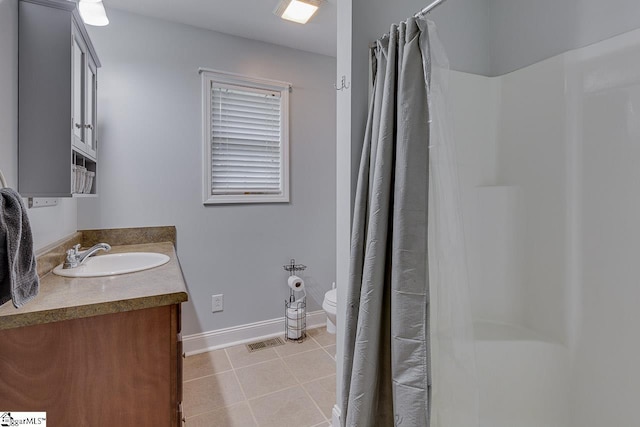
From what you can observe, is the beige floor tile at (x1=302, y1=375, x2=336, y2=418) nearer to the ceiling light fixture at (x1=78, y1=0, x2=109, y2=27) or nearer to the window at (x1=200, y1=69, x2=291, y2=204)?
the window at (x1=200, y1=69, x2=291, y2=204)

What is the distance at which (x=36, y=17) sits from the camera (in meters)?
1.19

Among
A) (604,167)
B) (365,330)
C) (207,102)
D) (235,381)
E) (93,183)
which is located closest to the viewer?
(365,330)

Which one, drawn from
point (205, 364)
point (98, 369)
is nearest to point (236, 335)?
point (205, 364)

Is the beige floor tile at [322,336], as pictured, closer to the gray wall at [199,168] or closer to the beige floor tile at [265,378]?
the gray wall at [199,168]

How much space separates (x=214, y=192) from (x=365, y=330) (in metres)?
1.72

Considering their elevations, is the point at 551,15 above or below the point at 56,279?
above

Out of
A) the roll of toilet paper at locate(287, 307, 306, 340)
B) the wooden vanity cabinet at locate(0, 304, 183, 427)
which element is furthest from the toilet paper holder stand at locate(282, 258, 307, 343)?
the wooden vanity cabinet at locate(0, 304, 183, 427)

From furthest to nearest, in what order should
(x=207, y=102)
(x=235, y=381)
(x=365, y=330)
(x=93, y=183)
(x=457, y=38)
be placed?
1. (x=207, y=102)
2. (x=235, y=381)
3. (x=93, y=183)
4. (x=457, y=38)
5. (x=365, y=330)

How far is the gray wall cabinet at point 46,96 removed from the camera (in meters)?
1.18

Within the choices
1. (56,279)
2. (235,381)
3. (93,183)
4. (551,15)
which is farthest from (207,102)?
(551,15)

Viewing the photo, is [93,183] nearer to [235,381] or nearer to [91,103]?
[91,103]

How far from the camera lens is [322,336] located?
2.66 m

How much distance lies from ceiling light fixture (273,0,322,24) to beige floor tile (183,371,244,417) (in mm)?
2388

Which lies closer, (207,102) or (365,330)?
(365,330)
